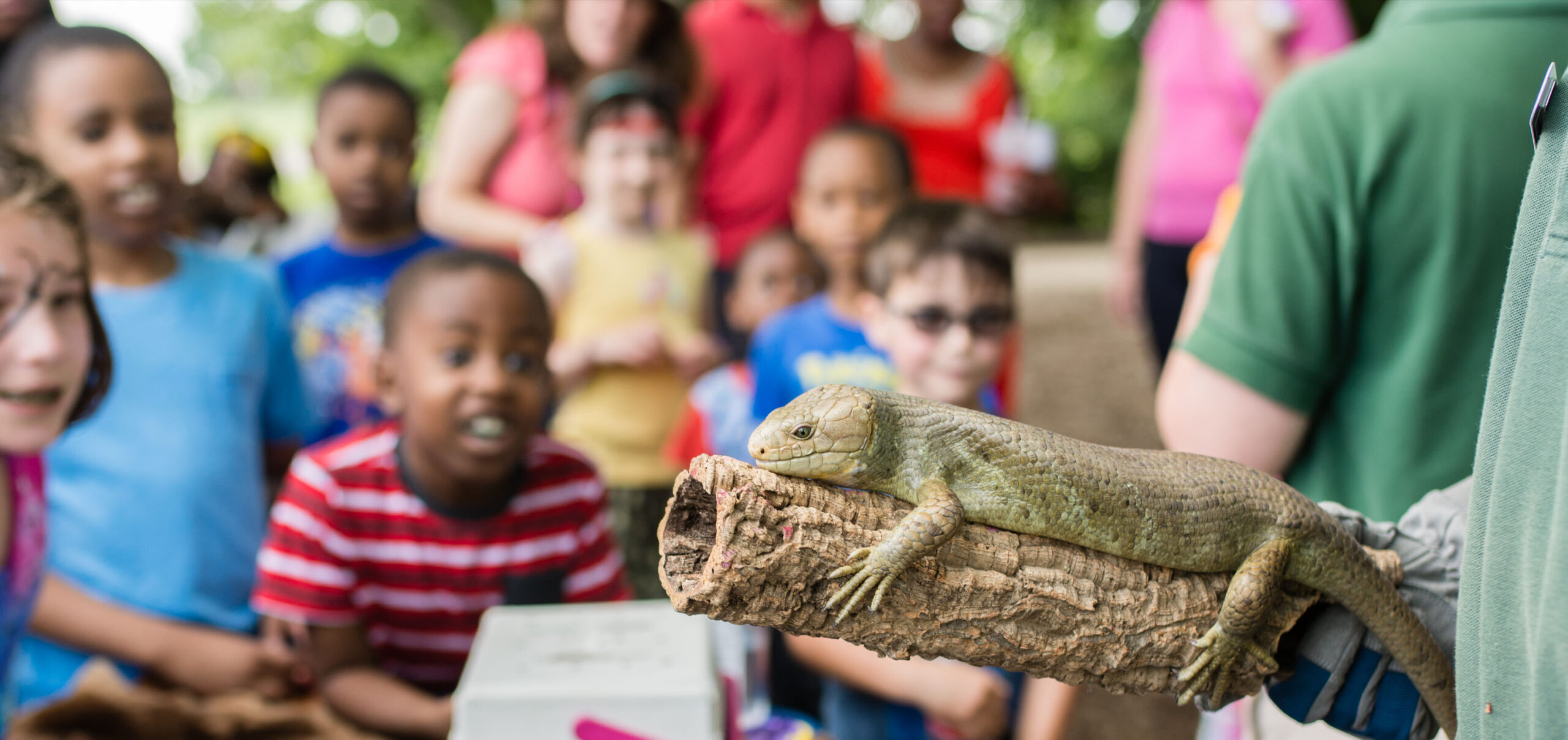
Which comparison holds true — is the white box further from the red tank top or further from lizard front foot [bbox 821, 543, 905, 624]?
the red tank top

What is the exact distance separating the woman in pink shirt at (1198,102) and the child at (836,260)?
1.67m

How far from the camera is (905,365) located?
3303mm

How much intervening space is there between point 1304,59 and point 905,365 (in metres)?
2.66

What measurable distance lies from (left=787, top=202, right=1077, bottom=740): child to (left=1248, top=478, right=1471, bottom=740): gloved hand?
1.27 meters

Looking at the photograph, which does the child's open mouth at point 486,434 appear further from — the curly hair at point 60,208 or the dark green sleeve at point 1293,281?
the dark green sleeve at point 1293,281

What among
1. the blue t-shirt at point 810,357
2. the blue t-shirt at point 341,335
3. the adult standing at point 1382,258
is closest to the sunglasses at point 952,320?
the blue t-shirt at point 810,357

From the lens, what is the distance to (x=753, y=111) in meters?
4.77

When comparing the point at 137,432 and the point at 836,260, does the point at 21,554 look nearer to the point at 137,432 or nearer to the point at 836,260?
the point at 137,432

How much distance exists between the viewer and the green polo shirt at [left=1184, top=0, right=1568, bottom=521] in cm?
206

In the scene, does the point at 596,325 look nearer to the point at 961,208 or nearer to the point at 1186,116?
the point at 961,208

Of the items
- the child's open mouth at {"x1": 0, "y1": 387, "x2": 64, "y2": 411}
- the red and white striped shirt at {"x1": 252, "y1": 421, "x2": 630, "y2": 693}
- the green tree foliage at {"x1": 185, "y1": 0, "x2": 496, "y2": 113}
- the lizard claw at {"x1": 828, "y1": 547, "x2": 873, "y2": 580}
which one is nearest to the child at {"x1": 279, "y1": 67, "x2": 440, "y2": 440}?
the red and white striped shirt at {"x1": 252, "y1": 421, "x2": 630, "y2": 693}

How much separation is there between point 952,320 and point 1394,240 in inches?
51.3

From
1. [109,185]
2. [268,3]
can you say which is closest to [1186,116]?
[109,185]

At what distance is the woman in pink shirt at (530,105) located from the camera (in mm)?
4379
